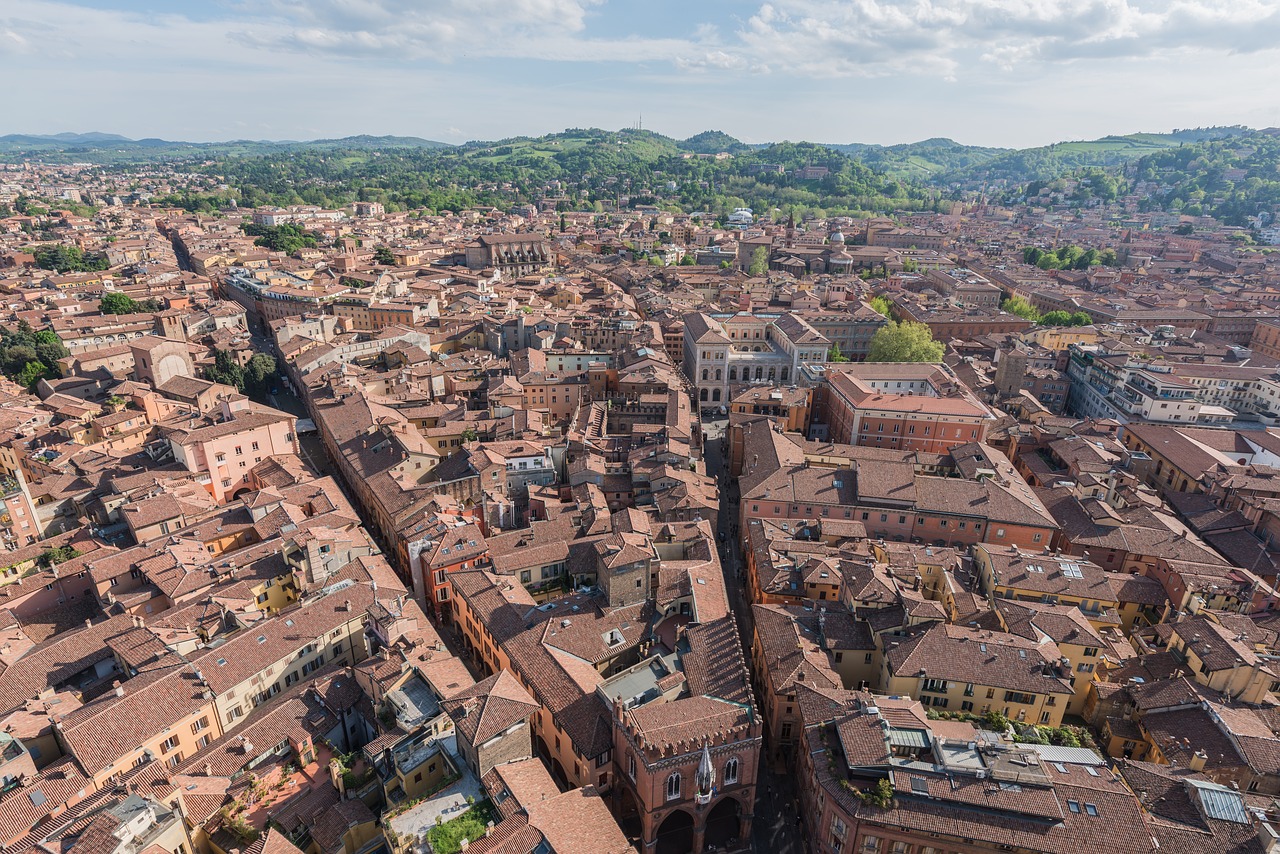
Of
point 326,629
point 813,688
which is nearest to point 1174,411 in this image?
point 813,688

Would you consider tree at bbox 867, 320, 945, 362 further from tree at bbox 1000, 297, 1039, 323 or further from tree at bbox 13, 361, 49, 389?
tree at bbox 13, 361, 49, 389

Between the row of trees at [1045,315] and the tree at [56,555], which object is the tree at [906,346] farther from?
the tree at [56,555]

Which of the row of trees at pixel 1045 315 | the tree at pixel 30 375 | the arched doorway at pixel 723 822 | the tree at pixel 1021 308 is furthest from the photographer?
the tree at pixel 1021 308

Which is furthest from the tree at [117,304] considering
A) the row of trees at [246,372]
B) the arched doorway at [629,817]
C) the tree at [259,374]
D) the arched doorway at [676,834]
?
the arched doorway at [676,834]

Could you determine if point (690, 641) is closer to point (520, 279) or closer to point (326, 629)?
point (326, 629)

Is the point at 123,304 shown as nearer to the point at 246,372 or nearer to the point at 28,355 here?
the point at 28,355

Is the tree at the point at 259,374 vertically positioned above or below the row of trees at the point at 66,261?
below

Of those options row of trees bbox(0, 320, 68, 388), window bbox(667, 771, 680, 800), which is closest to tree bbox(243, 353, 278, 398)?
row of trees bbox(0, 320, 68, 388)
